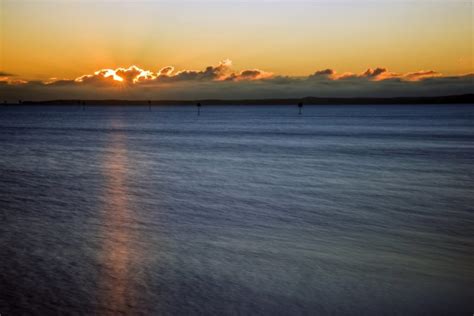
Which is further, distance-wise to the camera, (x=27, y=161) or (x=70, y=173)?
(x=27, y=161)

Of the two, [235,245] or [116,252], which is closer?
[116,252]

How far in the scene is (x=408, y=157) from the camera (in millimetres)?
36969

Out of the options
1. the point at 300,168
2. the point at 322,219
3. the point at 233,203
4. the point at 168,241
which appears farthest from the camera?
the point at 300,168

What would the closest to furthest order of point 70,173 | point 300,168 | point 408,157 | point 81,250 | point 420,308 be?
point 420,308 → point 81,250 → point 70,173 → point 300,168 → point 408,157

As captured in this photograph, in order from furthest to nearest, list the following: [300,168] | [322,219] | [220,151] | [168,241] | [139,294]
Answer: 1. [220,151]
2. [300,168]
3. [322,219]
4. [168,241]
5. [139,294]

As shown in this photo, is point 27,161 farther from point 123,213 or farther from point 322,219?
point 322,219

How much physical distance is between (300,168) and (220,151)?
45.8 feet

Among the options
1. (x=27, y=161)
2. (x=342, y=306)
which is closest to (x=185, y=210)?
(x=342, y=306)

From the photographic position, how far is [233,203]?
17.8 m

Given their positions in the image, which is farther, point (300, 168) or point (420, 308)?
point (300, 168)

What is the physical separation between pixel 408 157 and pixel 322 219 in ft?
79.6

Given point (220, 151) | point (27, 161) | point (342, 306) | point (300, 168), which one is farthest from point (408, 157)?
point (342, 306)

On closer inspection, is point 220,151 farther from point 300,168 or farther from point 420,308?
point 420,308

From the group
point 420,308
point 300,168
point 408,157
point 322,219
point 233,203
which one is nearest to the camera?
point 420,308
